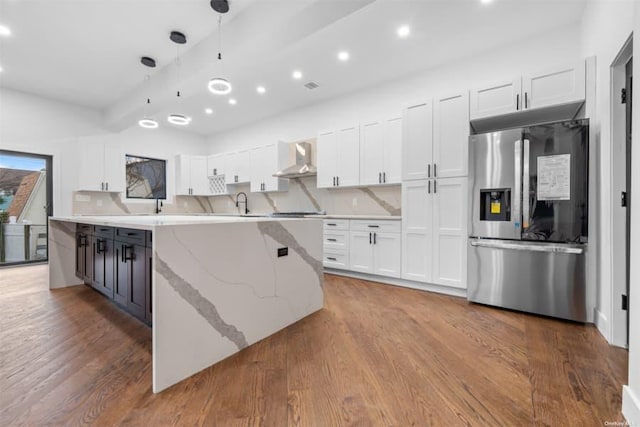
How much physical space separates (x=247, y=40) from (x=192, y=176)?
4.42 meters

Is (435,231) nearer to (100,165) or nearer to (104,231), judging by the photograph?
(104,231)

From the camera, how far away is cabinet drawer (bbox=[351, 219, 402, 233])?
3.54 metres

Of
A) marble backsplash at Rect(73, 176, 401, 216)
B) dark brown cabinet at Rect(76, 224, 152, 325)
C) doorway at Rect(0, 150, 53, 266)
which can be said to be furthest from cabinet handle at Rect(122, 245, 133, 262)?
doorway at Rect(0, 150, 53, 266)

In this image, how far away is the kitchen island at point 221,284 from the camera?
1510 millimetres

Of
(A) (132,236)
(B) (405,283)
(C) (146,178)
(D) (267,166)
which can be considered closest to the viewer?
(A) (132,236)

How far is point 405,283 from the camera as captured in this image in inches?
139

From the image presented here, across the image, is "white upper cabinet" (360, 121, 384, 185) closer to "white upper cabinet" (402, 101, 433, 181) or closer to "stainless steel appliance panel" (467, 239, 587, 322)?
"white upper cabinet" (402, 101, 433, 181)

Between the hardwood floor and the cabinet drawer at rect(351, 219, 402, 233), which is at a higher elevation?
the cabinet drawer at rect(351, 219, 402, 233)

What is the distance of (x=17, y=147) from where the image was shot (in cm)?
452

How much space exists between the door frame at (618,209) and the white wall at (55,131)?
700 centimetres

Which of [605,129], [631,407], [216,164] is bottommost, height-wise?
[631,407]

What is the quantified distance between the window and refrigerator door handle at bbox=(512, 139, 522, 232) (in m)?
6.63

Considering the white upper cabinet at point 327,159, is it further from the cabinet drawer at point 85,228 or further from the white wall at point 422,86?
the cabinet drawer at point 85,228

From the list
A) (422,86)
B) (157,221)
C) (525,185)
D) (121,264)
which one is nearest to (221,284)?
(157,221)
